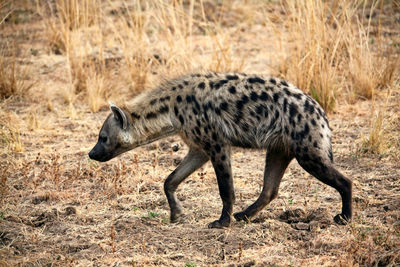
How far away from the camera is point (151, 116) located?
5094 mm

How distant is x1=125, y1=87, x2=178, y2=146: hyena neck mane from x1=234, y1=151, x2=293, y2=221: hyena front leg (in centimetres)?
80

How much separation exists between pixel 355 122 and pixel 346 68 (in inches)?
46.0

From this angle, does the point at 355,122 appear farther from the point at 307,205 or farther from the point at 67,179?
the point at 67,179

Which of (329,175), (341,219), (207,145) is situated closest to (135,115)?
(207,145)

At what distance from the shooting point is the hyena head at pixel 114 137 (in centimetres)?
514

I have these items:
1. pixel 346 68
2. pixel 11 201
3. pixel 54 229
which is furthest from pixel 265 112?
pixel 346 68

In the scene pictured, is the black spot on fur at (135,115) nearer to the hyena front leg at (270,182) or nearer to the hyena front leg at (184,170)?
the hyena front leg at (184,170)

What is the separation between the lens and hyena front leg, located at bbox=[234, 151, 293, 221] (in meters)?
4.83

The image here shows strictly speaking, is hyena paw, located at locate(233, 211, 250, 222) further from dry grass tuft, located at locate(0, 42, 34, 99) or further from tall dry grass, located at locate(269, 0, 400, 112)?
dry grass tuft, located at locate(0, 42, 34, 99)

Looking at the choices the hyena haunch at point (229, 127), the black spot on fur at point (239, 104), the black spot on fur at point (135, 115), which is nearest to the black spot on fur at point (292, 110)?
the hyena haunch at point (229, 127)

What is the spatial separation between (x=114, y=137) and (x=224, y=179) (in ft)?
3.44

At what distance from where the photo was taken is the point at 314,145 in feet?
14.5

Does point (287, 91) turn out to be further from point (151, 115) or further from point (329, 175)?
point (151, 115)

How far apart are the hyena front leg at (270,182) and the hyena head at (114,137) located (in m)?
1.10
